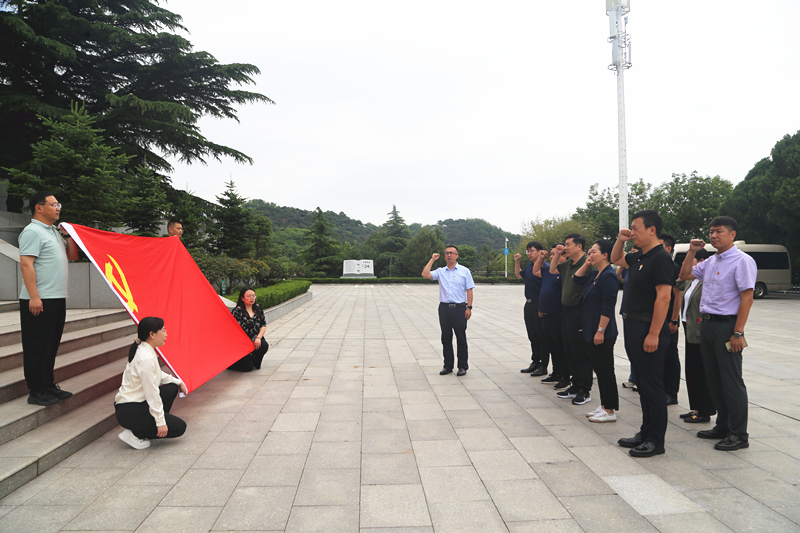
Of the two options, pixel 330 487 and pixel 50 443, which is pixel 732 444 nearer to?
pixel 330 487

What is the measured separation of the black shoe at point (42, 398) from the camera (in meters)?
3.52

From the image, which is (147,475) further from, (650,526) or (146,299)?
(650,526)

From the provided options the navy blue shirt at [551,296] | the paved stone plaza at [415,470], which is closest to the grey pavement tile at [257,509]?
the paved stone plaza at [415,470]

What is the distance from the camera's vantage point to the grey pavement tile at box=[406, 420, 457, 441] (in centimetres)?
373

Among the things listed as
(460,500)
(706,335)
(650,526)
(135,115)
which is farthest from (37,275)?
(135,115)

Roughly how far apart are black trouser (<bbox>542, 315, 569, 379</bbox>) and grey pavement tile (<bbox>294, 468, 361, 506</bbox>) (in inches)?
125

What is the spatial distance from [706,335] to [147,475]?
14.8 ft

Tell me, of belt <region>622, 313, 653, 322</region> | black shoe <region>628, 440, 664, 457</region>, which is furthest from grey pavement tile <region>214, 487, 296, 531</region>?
belt <region>622, 313, 653, 322</region>

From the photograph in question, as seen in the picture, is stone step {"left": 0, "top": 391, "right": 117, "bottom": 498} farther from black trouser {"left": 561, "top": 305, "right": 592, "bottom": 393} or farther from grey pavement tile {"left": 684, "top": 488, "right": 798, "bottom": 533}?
black trouser {"left": 561, "top": 305, "right": 592, "bottom": 393}

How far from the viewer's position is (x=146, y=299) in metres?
4.06

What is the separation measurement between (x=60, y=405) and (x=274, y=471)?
85.6 inches

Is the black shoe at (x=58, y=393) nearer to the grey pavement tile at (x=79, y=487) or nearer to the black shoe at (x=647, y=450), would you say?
the grey pavement tile at (x=79, y=487)

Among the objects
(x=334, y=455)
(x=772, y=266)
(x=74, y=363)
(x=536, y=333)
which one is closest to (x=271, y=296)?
(x=74, y=363)

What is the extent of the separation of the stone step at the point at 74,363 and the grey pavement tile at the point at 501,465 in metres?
4.00
